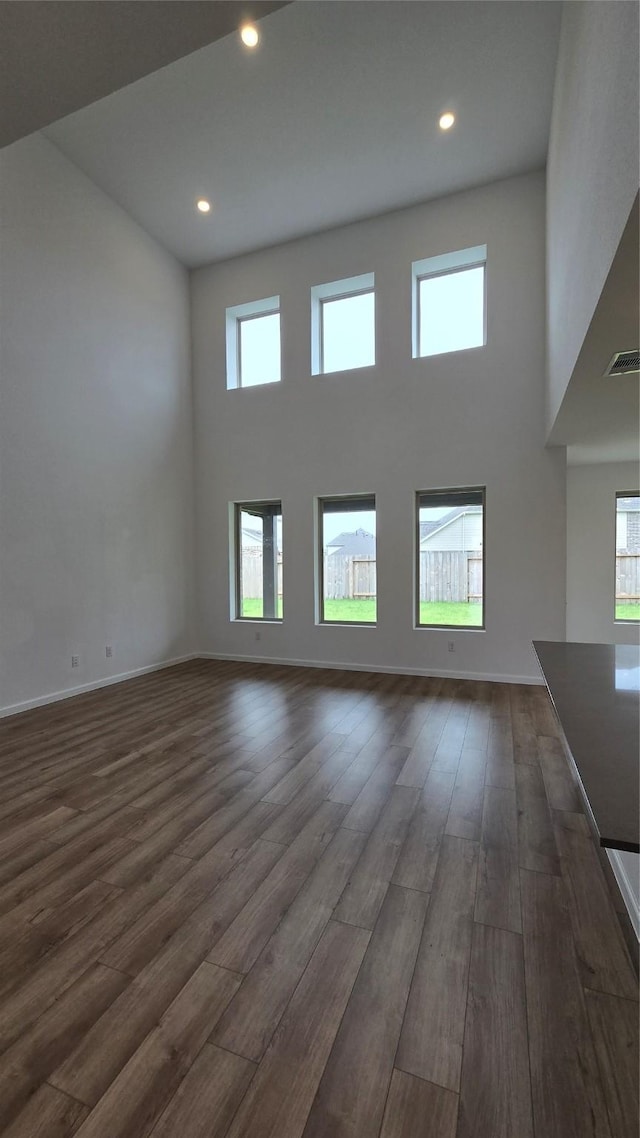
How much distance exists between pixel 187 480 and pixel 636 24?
239 inches

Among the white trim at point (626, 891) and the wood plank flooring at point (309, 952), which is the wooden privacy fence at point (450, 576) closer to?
the wood plank flooring at point (309, 952)

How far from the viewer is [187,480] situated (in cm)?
673

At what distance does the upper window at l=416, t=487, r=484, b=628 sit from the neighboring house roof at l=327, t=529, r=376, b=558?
0.61 meters

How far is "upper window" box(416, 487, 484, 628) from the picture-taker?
5.42 meters

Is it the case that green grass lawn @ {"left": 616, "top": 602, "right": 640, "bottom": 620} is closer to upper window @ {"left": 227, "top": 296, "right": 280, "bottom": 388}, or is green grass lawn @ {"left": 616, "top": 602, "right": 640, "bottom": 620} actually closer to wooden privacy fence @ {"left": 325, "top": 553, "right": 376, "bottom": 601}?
wooden privacy fence @ {"left": 325, "top": 553, "right": 376, "bottom": 601}

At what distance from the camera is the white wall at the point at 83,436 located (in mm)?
4316

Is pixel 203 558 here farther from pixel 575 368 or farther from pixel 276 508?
pixel 575 368

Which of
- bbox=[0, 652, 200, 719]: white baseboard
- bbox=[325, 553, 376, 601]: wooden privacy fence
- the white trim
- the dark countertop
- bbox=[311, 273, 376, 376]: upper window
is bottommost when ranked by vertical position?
bbox=[0, 652, 200, 719]: white baseboard

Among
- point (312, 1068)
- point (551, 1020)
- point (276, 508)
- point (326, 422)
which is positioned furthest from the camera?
point (276, 508)

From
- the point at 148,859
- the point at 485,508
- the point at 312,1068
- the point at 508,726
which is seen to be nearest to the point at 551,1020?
the point at 312,1068

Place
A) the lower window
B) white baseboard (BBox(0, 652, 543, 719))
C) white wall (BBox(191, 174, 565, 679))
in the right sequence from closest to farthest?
1. white baseboard (BBox(0, 652, 543, 719))
2. white wall (BBox(191, 174, 565, 679))
3. the lower window

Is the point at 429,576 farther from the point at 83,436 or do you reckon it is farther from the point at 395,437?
the point at 83,436

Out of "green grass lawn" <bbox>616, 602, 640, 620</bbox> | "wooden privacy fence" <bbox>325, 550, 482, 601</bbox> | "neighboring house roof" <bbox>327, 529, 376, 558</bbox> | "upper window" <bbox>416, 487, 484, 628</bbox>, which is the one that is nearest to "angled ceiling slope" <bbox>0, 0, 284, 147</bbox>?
"upper window" <bbox>416, 487, 484, 628</bbox>

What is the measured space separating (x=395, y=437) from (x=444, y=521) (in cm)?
118
